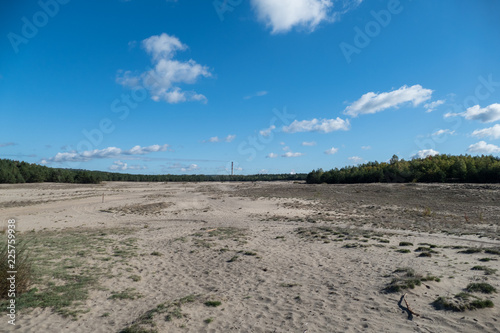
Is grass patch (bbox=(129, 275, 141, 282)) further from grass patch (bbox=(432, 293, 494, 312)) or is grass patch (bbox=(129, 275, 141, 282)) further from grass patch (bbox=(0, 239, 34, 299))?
grass patch (bbox=(432, 293, 494, 312))

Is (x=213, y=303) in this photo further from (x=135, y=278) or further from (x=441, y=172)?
(x=441, y=172)

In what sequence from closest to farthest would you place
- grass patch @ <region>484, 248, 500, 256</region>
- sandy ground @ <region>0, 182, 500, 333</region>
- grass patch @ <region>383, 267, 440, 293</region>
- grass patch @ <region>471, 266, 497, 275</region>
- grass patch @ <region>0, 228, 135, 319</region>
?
sandy ground @ <region>0, 182, 500, 333</region> → grass patch @ <region>0, 228, 135, 319</region> → grass patch @ <region>383, 267, 440, 293</region> → grass patch @ <region>471, 266, 497, 275</region> → grass patch @ <region>484, 248, 500, 256</region>

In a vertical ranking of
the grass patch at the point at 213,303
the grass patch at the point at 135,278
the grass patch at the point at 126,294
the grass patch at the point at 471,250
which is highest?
the grass patch at the point at 471,250

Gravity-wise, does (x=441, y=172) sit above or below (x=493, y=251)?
above

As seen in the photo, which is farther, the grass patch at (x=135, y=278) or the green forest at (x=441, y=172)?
the green forest at (x=441, y=172)

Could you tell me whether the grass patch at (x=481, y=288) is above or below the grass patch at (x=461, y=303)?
above

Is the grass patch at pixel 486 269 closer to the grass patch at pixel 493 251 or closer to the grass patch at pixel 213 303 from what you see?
the grass patch at pixel 493 251

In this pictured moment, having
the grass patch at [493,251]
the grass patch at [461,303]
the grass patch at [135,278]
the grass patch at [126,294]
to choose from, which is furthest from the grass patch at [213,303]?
the grass patch at [493,251]

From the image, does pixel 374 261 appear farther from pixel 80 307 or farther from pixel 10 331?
pixel 10 331

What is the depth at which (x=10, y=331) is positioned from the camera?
16.0ft

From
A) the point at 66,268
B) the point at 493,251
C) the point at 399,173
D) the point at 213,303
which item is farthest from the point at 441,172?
the point at 66,268

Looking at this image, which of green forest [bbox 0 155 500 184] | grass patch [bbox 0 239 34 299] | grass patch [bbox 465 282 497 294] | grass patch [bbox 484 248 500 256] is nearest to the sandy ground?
grass patch [bbox 465 282 497 294]

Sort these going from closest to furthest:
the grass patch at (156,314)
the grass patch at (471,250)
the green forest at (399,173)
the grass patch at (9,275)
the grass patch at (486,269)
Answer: the grass patch at (156,314) → the grass patch at (9,275) → the grass patch at (486,269) → the grass patch at (471,250) → the green forest at (399,173)

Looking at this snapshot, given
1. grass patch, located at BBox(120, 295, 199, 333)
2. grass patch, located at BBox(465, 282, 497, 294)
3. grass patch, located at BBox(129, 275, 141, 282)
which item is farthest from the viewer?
grass patch, located at BBox(129, 275, 141, 282)
